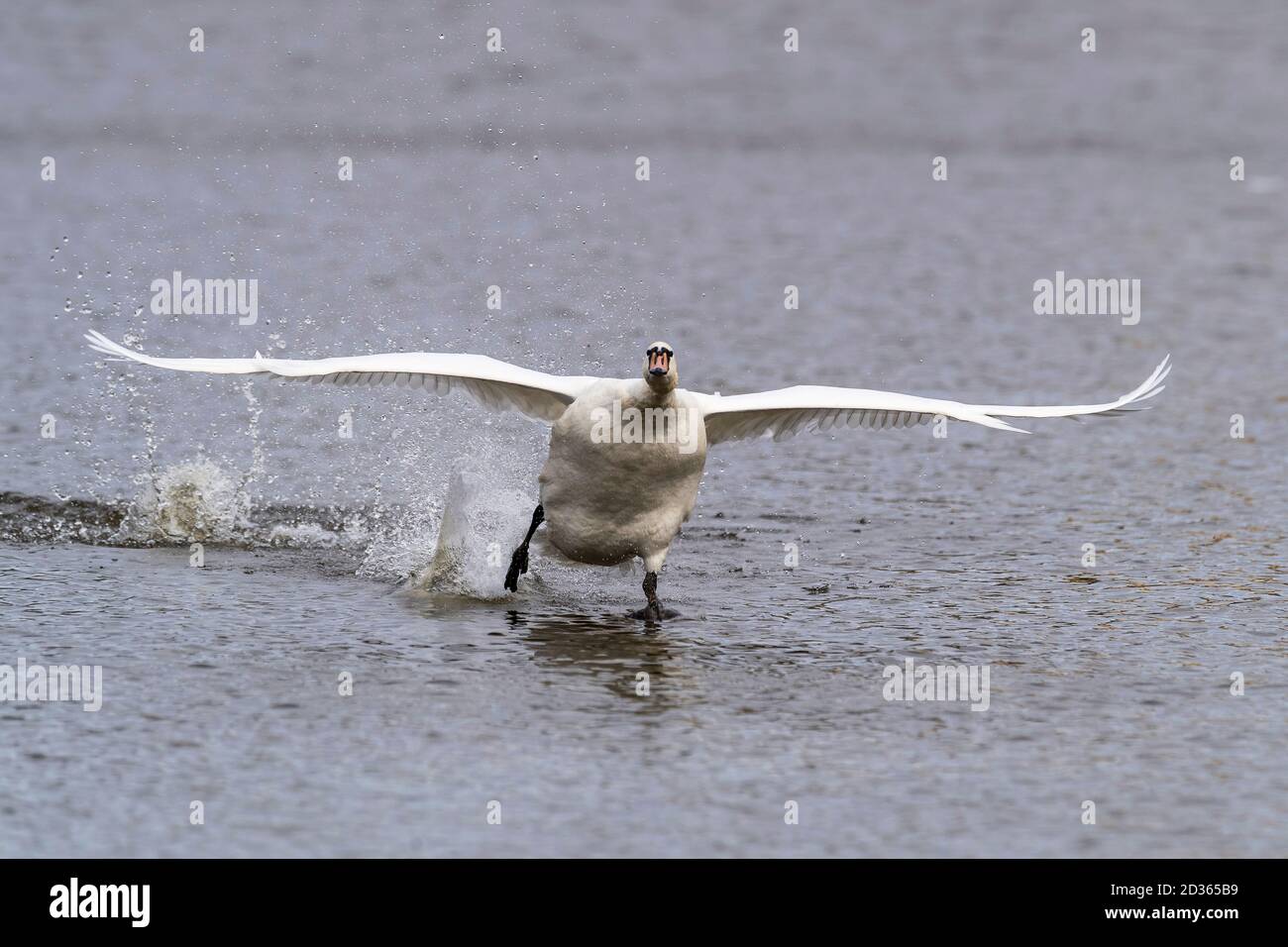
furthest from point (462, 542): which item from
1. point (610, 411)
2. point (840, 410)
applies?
point (840, 410)

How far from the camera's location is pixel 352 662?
418 inches

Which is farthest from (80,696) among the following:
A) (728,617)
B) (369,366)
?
(728,617)

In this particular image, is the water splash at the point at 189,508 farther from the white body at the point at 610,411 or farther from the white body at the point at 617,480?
the white body at the point at 617,480

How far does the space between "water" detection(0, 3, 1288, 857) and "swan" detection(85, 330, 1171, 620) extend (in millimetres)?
527

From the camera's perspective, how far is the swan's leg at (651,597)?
11.8 m

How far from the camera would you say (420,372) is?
1211 centimetres

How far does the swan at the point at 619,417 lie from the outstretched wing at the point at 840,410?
10 millimetres

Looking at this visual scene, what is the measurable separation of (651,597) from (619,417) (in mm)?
1093

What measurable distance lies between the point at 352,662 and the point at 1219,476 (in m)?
8.37

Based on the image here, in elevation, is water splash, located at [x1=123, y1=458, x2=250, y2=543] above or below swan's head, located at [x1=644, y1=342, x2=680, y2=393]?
below

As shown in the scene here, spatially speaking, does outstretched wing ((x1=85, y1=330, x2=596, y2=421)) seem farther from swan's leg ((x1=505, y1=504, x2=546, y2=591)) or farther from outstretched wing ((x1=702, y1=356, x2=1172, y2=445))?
outstretched wing ((x1=702, y1=356, x2=1172, y2=445))

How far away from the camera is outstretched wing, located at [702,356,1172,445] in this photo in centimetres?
1195

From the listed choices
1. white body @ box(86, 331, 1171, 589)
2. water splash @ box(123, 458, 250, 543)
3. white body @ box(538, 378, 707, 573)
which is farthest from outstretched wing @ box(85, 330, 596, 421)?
water splash @ box(123, 458, 250, 543)

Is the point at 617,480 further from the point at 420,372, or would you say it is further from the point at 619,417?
the point at 420,372
